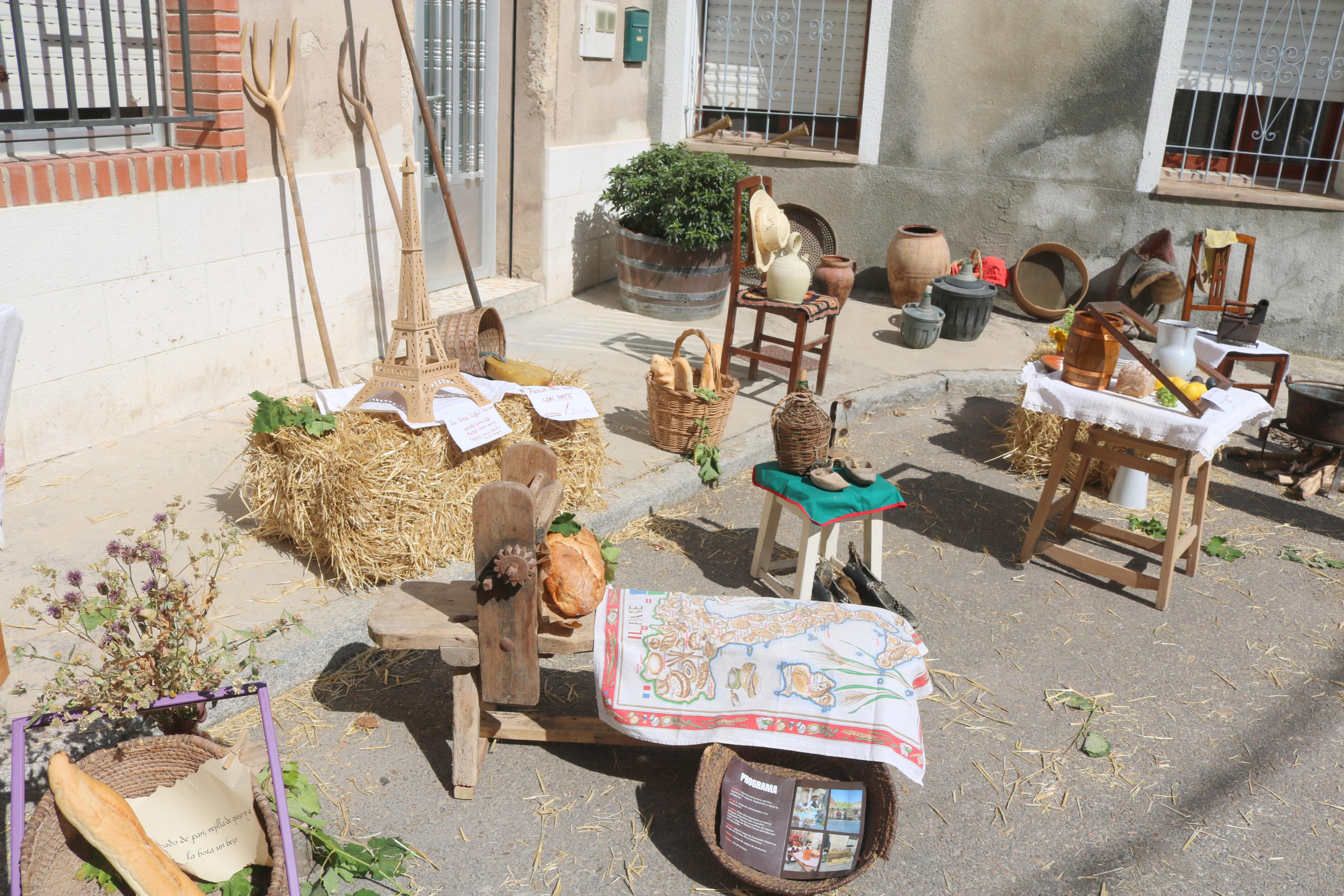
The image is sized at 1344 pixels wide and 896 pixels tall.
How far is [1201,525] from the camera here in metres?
4.71

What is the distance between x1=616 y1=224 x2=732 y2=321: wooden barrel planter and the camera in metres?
7.75

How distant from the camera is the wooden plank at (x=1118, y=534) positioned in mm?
4688

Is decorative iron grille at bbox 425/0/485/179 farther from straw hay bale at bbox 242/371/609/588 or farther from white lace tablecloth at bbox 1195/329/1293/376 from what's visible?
white lace tablecloth at bbox 1195/329/1293/376

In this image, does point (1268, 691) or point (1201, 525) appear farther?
point (1201, 525)

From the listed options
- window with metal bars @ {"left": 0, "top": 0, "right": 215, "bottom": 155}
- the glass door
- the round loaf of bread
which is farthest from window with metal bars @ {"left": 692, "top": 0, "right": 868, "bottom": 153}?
the round loaf of bread

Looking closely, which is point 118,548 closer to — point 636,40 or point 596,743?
point 596,743

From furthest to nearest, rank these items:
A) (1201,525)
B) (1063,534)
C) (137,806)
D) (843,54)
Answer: (843,54), (1063,534), (1201,525), (137,806)

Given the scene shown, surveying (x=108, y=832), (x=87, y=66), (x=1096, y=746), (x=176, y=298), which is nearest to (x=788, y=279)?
(x=176, y=298)

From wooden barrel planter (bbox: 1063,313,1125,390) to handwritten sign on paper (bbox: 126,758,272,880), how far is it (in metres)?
3.63

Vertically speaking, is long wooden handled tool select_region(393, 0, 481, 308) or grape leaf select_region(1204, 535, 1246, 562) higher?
long wooden handled tool select_region(393, 0, 481, 308)

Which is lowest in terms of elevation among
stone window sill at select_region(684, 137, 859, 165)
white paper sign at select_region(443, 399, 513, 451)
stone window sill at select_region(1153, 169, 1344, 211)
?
white paper sign at select_region(443, 399, 513, 451)

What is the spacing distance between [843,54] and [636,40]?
200 cm

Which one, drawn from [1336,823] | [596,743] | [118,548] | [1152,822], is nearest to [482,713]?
[596,743]

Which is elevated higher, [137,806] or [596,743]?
[137,806]
